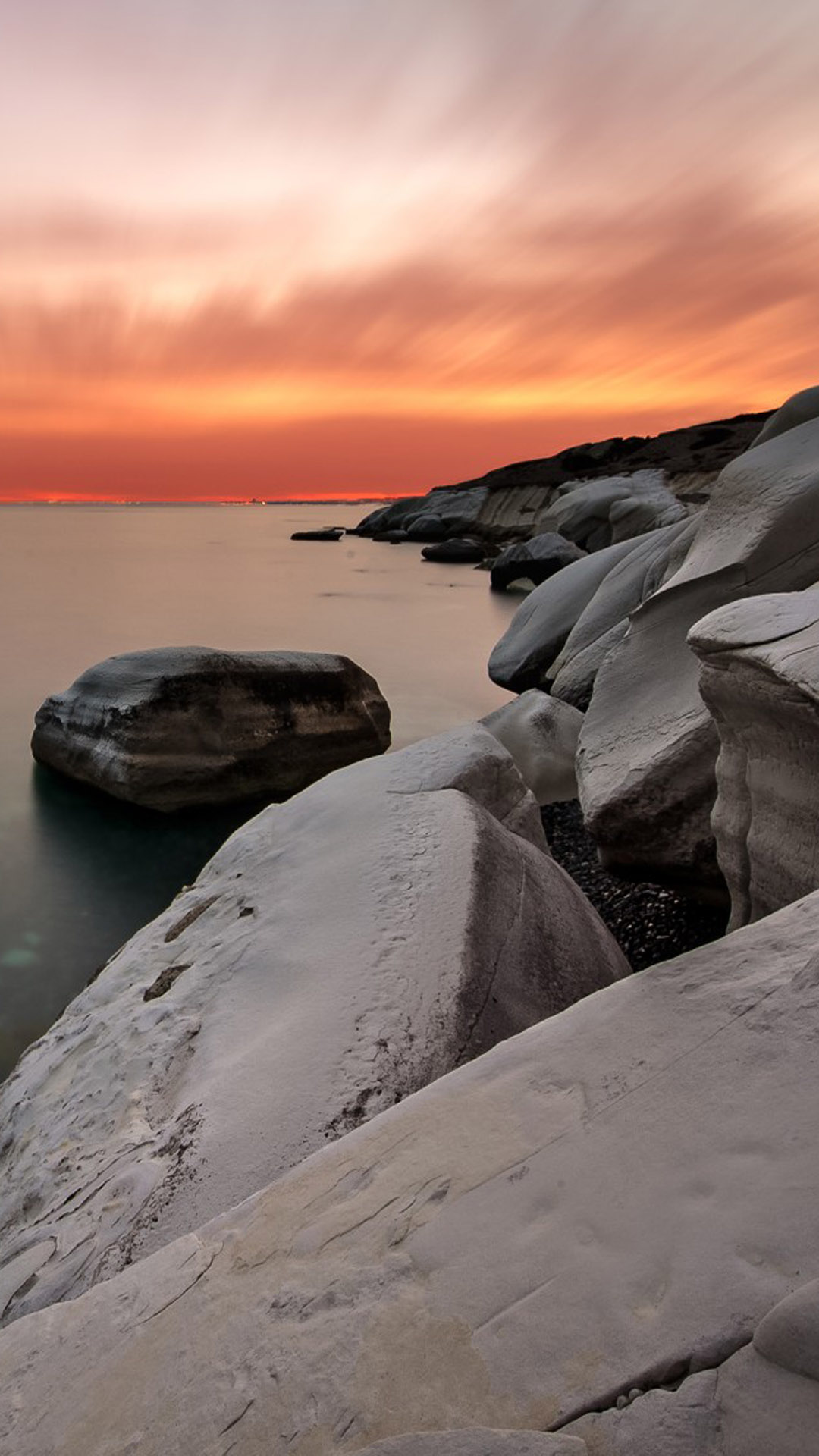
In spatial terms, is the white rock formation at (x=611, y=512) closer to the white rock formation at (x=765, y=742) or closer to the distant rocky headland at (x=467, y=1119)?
the distant rocky headland at (x=467, y=1119)

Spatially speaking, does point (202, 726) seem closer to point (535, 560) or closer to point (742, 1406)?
point (742, 1406)

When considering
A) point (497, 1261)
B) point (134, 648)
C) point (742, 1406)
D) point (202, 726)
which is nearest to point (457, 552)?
point (134, 648)

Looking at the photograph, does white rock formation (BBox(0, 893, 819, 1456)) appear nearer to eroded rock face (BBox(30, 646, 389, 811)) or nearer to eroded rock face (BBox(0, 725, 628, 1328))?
eroded rock face (BBox(0, 725, 628, 1328))

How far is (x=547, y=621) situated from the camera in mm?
9008

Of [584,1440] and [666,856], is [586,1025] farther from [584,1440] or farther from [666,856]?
[666,856]

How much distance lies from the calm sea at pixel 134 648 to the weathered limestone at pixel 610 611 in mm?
1702

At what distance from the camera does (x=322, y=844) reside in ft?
9.87

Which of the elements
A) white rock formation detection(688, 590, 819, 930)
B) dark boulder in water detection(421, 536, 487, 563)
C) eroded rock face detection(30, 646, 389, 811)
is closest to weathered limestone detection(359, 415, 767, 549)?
dark boulder in water detection(421, 536, 487, 563)

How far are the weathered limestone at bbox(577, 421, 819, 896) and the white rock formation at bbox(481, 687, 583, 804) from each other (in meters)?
1.40

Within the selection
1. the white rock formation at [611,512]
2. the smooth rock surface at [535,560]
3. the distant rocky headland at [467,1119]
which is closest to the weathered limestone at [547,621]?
the distant rocky headland at [467,1119]

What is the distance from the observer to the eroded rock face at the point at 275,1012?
6.21 feet

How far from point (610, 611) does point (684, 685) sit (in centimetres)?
337

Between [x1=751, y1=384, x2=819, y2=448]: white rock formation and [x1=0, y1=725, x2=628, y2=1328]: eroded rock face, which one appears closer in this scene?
[x1=0, y1=725, x2=628, y2=1328]: eroded rock face

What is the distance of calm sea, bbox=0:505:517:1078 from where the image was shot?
4918 millimetres
